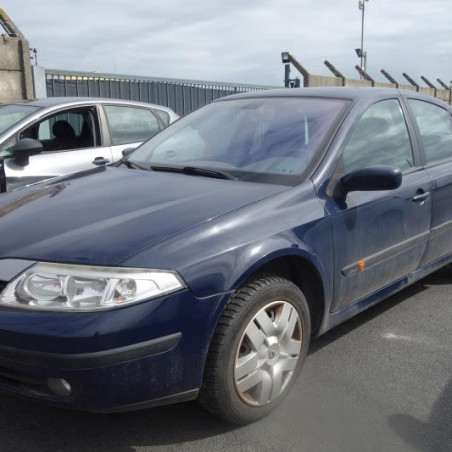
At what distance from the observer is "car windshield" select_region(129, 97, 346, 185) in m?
3.00

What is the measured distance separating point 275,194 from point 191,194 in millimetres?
408

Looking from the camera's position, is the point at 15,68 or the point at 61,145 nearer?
the point at 61,145

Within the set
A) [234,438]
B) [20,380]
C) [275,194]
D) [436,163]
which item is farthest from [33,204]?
[436,163]

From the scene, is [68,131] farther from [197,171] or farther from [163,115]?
[197,171]

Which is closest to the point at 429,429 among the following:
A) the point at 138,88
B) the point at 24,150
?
the point at 24,150

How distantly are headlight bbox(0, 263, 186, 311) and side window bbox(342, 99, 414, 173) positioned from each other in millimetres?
1413

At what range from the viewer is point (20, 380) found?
2.16m

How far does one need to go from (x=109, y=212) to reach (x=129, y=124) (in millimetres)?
3670

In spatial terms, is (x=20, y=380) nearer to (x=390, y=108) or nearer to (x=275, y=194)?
(x=275, y=194)

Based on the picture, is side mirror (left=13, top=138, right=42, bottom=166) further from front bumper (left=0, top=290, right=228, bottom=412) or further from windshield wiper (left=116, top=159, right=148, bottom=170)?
front bumper (left=0, top=290, right=228, bottom=412)

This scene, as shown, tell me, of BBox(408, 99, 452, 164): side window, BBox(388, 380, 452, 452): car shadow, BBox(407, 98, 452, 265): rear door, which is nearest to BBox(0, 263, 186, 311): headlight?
BBox(388, 380, 452, 452): car shadow

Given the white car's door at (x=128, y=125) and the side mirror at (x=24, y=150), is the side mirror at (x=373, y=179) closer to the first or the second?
the side mirror at (x=24, y=150)

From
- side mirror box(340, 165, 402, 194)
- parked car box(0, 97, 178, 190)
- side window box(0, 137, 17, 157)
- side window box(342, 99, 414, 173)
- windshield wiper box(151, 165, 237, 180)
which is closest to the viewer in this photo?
side mirror box(340, 165, 402, 194)

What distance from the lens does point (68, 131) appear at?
5.61m
